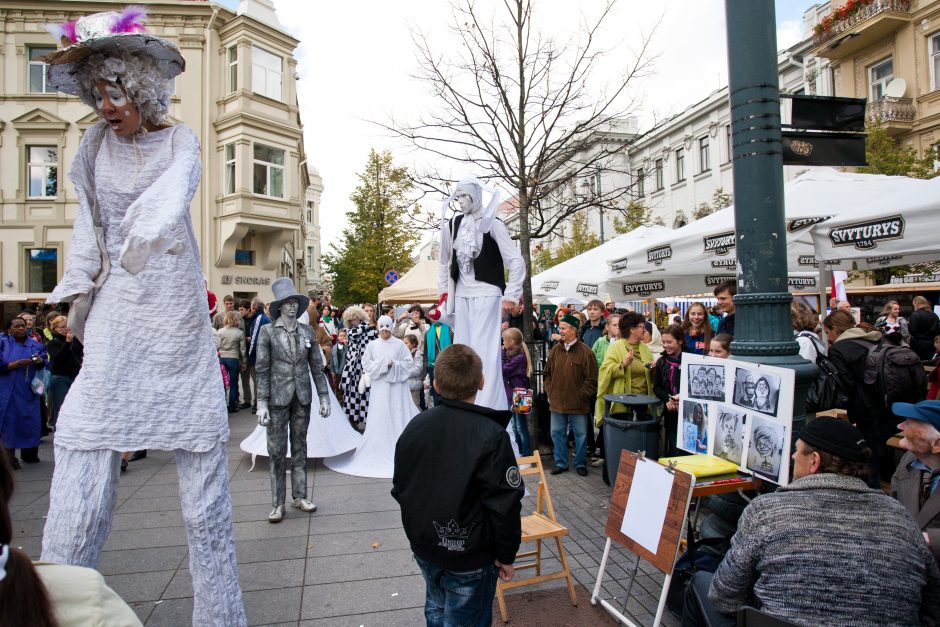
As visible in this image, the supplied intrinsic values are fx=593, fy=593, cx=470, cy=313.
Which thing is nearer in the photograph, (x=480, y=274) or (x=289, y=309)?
(x=480, y=274)

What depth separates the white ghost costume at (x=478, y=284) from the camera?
177 inches

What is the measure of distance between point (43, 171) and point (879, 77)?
32648mm

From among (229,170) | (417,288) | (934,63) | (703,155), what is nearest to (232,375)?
(417,288)

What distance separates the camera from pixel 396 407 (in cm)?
730

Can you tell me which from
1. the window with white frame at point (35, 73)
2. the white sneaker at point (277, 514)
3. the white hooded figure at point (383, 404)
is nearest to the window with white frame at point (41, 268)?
the window with white frame at point (35, 73)

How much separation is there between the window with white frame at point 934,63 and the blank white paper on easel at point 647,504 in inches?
961

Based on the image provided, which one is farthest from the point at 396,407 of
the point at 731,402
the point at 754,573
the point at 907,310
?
the point at 907,310

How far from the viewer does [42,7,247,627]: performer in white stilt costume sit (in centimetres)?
226

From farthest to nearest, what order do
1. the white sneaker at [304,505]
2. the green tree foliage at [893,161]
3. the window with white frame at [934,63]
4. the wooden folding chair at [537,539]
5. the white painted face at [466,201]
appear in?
the window with white frame at [934,63]
the green tree foliage at [893,161]
the white sneaker at [304,505]
the white painted face at [466,201]
the wooden folding chair at [537,539]

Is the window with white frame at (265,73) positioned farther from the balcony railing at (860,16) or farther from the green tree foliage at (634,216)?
the balcony railing at (860,16)

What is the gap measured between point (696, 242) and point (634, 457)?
11.3ft

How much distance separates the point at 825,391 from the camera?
4.84 metres

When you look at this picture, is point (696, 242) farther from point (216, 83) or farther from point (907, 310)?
point (216, 83)

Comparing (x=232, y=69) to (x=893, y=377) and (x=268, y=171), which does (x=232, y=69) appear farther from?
(x=893, y=377)
